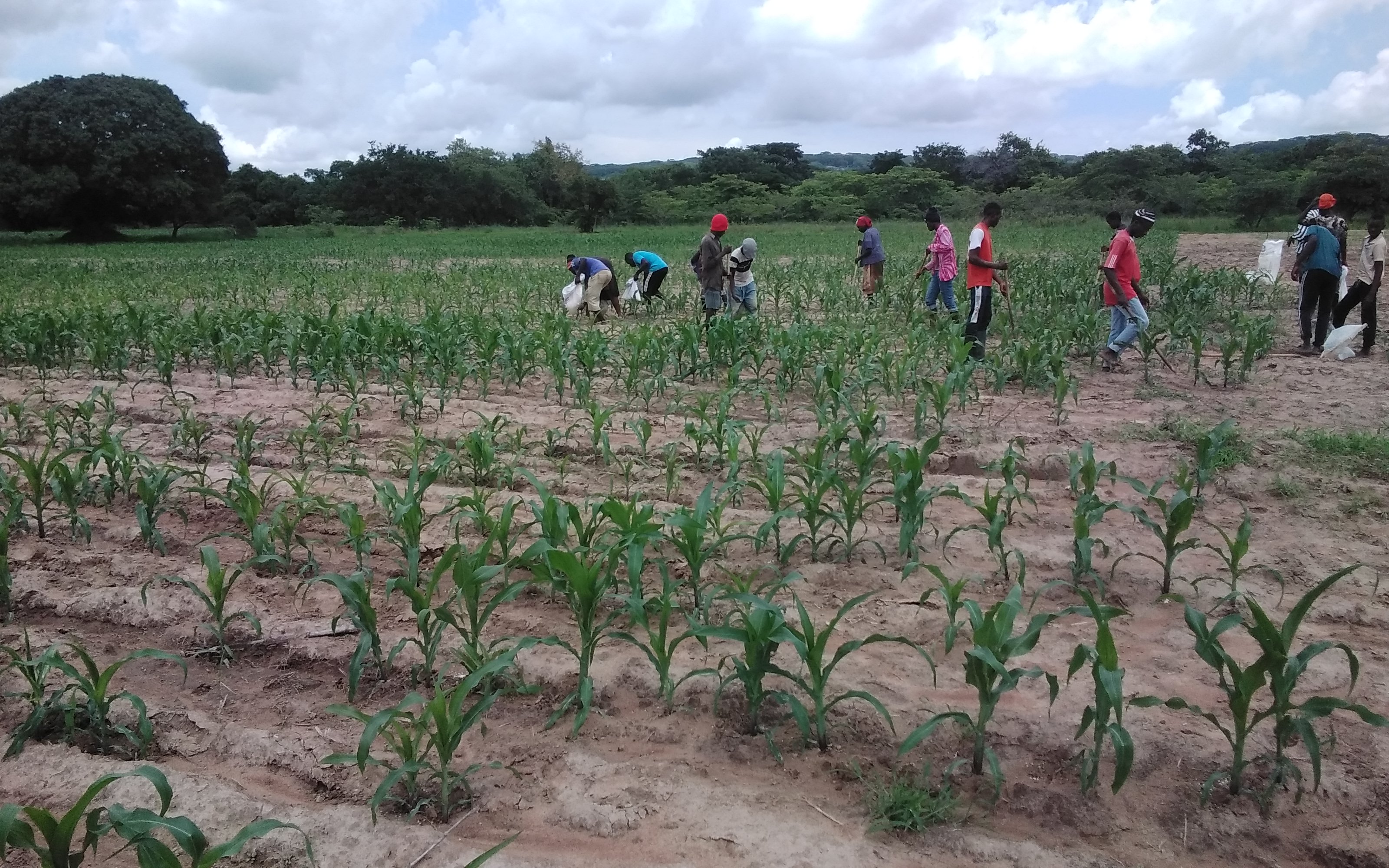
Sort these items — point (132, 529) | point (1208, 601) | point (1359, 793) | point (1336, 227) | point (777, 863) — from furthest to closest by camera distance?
point (1336, 227)
point (132, 529)
point (1208, 601)
point (1359, 793)
point (777, 863)

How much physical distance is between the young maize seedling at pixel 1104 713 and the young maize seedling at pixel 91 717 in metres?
2.77

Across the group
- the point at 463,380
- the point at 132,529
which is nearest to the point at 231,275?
the point at 463,380

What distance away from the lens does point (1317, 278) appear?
329 inches

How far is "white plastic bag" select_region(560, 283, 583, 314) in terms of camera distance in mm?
11289

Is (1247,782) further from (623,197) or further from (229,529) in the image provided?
(623,197)

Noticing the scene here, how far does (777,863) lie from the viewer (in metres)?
2.28

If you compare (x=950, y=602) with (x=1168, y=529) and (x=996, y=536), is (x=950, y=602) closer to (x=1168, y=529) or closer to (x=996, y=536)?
(x=996, y=536)

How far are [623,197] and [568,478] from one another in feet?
141

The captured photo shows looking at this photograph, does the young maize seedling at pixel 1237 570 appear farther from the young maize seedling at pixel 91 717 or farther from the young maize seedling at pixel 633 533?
the young maize seedling at pixel 91 717

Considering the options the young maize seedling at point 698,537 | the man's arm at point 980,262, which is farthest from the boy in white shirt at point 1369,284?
the young maize seedling at point 698,537

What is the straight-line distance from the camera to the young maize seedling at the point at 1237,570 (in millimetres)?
3477

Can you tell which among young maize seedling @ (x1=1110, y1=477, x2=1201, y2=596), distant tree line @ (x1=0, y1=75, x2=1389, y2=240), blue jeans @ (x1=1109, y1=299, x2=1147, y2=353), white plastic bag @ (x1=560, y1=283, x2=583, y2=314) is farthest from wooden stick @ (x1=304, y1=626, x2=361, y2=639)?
distant tree line @ (x1=0, y1=75, x2=1389, y2=240)

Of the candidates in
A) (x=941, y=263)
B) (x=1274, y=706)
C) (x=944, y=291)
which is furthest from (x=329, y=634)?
(x=944, y=291)

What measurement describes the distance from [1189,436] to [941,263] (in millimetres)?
4374
